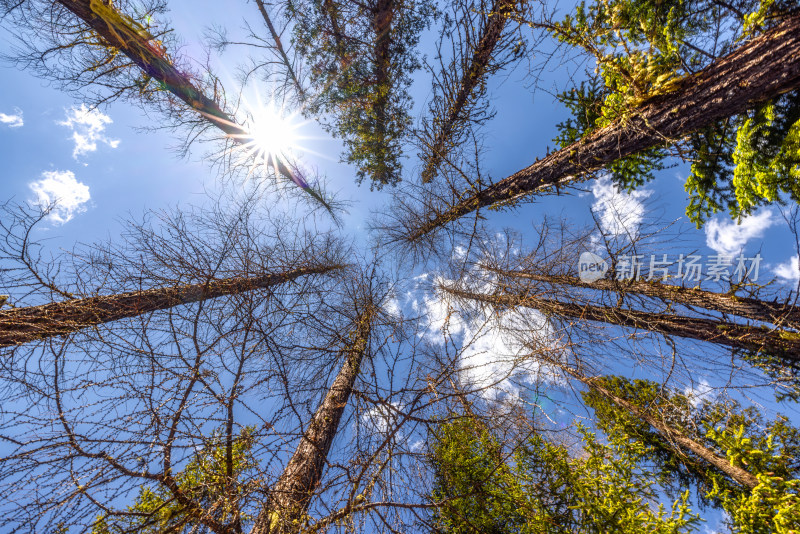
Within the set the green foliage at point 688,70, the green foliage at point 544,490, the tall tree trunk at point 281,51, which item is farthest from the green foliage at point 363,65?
the green foliage at point 544,490

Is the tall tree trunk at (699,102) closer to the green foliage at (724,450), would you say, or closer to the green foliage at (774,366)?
the green foliage at (724,450)

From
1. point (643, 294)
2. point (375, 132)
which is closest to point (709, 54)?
point (643, 294)

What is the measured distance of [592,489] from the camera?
3.47 metres

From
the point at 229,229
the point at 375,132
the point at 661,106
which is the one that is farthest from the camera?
the point at 375,132

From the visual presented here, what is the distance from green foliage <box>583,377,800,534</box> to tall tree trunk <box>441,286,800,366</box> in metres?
1.13

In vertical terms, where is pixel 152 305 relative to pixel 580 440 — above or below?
above

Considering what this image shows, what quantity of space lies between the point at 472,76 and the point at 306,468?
7761 mm

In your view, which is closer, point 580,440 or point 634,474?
point 634,474

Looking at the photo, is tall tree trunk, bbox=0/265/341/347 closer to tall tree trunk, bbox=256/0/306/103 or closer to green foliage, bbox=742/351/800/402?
tall tree trunk, bbox=256/0/306/103

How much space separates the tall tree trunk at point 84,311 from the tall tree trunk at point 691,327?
5927mm

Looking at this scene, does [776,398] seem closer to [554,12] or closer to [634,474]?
[634,474]

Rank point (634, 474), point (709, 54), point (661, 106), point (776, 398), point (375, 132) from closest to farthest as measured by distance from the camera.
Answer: point (709, 54)
point (661, 106)
point (634, 474)
point (776, 398)
point (375, 132)

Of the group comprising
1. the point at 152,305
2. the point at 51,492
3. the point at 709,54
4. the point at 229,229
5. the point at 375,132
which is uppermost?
the point at 375,132

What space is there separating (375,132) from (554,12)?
4.61m
